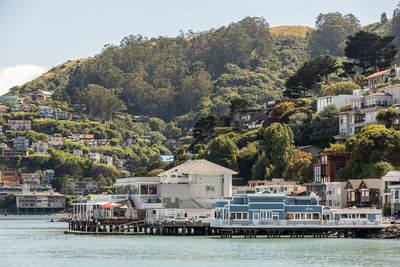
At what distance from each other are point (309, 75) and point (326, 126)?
30.7 m

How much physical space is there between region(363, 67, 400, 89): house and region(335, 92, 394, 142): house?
14681mm

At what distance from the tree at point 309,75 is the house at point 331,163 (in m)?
46.8

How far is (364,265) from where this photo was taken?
6512cm

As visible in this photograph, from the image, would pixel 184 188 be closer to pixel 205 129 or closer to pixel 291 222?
pixel 291 222

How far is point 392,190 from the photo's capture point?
3799 inches

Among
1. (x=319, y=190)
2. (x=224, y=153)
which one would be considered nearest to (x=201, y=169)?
(x=319, y=190)

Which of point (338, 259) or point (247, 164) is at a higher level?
point (247, 164)

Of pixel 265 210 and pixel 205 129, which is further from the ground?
pixel 205 129

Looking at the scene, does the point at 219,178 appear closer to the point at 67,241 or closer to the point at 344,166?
the point at 344,166

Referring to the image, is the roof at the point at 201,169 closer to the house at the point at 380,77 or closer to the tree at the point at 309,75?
the house at the point at 380,77

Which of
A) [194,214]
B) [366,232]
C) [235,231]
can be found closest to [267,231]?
[235,231]

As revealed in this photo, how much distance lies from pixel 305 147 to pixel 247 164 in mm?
12075

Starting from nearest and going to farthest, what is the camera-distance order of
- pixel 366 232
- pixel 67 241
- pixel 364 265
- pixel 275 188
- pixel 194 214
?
pixel 364 265, pixel 366 232, pixel 67 241, pixel 194 214, pixel 275 188

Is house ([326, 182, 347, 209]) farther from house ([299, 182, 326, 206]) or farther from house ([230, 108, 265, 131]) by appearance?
house ([230, 108, 265, 131])
